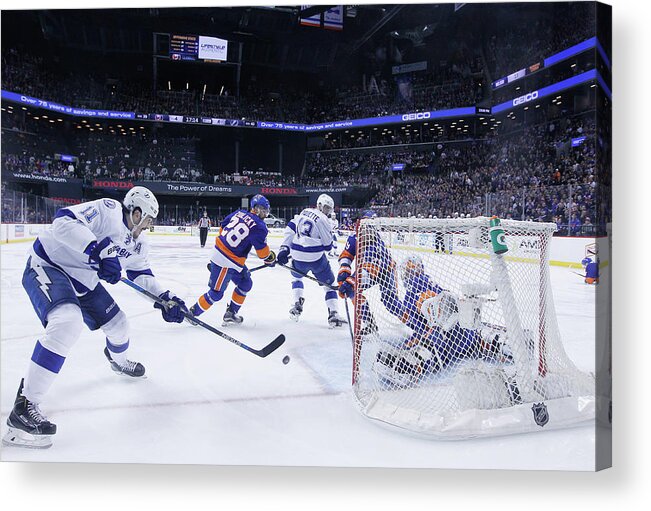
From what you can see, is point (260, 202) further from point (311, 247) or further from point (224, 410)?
point (224, 410)

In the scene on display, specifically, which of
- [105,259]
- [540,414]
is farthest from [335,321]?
[105,259]

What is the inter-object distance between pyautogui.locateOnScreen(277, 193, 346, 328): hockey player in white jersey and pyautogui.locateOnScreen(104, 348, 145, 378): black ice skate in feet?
3.69

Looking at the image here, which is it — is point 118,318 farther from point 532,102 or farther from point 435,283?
point 532,102

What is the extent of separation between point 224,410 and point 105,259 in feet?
2.58

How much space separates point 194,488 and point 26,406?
682 mm

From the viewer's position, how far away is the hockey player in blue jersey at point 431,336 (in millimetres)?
1770

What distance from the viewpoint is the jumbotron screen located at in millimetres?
2236

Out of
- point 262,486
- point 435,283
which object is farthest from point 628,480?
point 262,486

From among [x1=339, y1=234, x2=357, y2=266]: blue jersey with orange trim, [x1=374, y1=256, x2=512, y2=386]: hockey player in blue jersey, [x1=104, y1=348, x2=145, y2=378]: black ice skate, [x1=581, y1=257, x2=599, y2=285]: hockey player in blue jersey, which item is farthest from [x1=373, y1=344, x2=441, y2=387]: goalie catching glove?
[x1=104, y1=348, x2=145, y2=378]: black ice skate

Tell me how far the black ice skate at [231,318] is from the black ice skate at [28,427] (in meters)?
1.25

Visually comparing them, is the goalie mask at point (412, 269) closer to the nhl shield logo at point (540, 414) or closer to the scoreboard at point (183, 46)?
the nhl shield logo at point (540, 414)

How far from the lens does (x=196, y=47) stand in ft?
7.64

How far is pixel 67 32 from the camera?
208 centimetres

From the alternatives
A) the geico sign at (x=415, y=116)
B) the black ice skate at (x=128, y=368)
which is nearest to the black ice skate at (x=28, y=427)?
the black ice skate at (x=128, y=368)
